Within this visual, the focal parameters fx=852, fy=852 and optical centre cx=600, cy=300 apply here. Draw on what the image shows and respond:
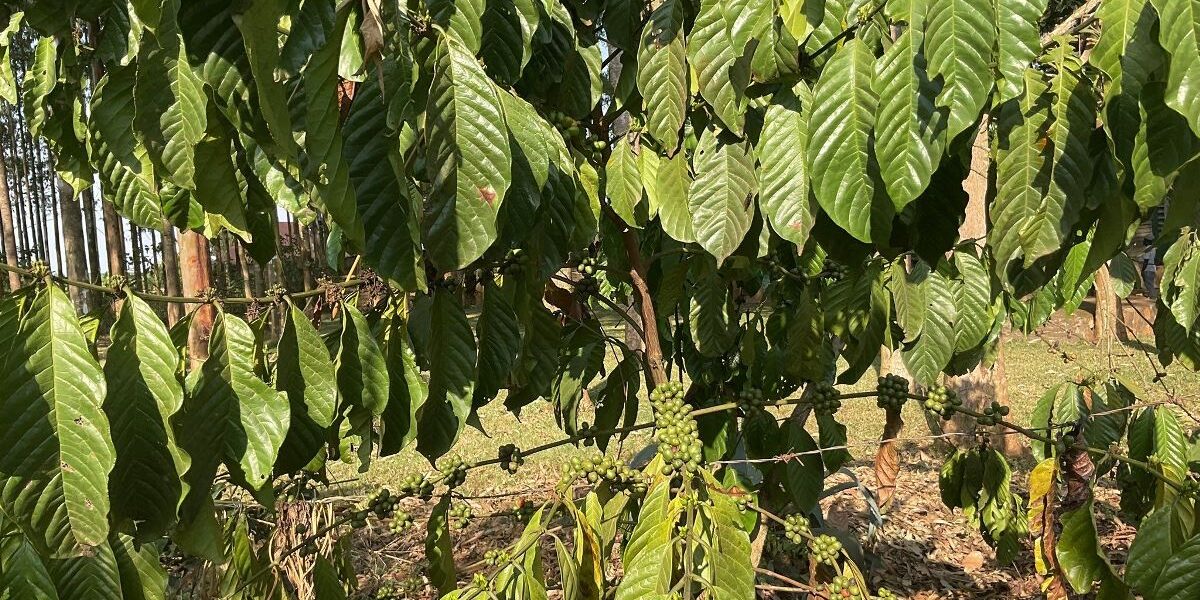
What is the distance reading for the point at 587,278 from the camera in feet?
5.81

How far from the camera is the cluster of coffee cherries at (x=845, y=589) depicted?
1.07 metres

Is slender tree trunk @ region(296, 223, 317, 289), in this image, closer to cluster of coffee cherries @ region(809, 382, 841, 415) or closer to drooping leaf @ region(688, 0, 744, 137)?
cluster of coffee cherries @ region(809, 382, 841, 415)

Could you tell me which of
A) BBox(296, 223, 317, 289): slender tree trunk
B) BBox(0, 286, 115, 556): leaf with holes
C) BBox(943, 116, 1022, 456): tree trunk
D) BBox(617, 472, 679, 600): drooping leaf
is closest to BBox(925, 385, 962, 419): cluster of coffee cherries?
BBox(617, 472, 679, 600): drooping leaf

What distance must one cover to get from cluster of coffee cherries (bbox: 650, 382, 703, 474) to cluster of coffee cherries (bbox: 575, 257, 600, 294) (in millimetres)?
496

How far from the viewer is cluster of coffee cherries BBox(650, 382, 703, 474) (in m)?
1.14

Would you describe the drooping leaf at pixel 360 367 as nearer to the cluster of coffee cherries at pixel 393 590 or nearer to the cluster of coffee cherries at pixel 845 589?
the cluster of coffee cherries at pixel 393 590

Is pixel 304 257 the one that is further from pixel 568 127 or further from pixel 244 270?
pixel 568 127

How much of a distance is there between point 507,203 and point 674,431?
0.45 meters

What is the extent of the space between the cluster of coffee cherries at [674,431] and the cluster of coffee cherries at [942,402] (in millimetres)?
415

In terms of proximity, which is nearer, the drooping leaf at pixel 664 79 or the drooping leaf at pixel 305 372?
the drooping leaf at pixel 305 372

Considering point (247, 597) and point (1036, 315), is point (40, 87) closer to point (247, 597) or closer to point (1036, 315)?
point (247, 597)

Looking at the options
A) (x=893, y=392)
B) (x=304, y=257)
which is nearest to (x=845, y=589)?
(x=893, y=392)

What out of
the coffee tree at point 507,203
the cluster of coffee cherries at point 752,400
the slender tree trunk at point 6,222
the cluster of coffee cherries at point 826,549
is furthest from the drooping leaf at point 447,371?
the slender tree trunk at point 6,222

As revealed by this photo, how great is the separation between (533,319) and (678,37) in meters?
0.50
